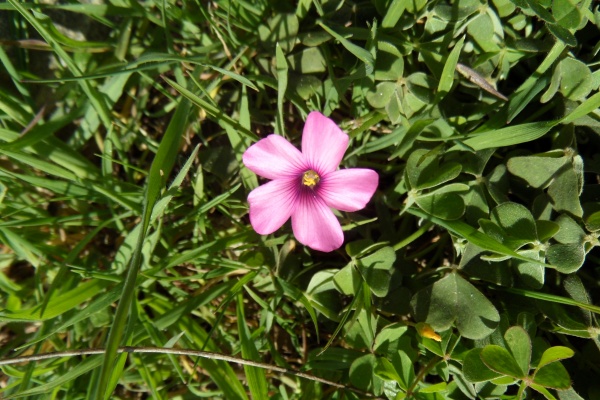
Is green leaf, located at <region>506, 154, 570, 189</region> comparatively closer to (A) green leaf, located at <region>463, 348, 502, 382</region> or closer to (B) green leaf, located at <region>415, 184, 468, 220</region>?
(B) green leaf, located at <region>415, 184, 468, 220</region>

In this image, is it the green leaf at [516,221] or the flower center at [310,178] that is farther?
the flower center at [310,178]

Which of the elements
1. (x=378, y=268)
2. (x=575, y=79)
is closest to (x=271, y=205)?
(x=378, y=268)

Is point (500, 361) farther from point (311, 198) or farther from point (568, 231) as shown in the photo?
point (311, 198)

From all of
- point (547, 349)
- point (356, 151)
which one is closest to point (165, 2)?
point (356, 151)

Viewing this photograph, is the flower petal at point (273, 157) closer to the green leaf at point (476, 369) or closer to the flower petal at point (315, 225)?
the flower petal at point (315, 225)

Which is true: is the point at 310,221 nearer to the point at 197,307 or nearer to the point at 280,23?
the point at 197,307

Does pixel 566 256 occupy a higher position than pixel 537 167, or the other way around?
pixel 537 167

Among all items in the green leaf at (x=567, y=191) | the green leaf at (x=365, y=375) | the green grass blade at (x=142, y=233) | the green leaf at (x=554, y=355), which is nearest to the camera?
the green grass blade at (x=142, y=233)

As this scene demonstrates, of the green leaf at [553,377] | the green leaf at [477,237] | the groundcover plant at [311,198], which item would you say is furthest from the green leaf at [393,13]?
the green leaf at [553,377]
